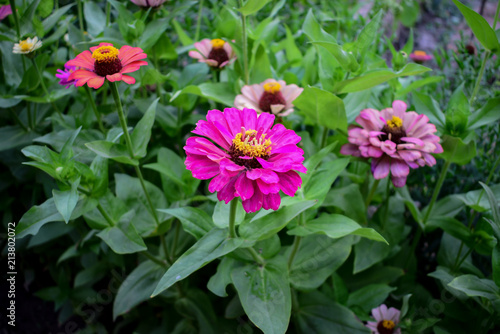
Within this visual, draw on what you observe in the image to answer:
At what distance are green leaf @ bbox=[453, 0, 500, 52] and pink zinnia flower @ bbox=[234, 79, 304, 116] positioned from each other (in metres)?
0.43

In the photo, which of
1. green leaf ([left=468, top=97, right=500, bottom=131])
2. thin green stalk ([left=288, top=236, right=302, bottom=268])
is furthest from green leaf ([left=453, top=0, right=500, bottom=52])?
thin green stalk ([left=288, top=236, right=302, bottom=268])

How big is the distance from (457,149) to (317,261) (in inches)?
18.5

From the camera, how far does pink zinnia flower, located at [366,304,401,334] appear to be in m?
1.01

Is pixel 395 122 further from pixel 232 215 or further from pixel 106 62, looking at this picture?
pixel 106 62

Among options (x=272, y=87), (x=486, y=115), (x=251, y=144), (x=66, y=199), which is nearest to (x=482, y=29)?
(x=486, y=115)

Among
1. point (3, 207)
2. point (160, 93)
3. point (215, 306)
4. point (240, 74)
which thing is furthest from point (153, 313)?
point (240, 74)

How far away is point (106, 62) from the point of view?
792 millimetres

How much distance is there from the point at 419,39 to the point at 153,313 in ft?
8.49

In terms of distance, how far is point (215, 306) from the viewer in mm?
1256

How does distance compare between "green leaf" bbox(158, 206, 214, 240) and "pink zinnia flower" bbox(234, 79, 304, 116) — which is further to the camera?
"pink zinnia flower" bbox(234, 79, 304, 116)

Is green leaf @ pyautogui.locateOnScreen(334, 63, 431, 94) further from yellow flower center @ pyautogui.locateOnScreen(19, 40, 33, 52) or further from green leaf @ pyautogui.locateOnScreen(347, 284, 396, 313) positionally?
yellow flower center @ pyautogui.locateOnScreen(19, 40, 33, 52)

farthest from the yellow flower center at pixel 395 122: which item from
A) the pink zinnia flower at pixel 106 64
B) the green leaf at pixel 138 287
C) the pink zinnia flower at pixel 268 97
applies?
the green leaf at pixel 138 287

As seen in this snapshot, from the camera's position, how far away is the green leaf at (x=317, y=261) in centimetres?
100

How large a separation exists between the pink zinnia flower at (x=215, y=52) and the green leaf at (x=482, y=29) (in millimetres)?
653
